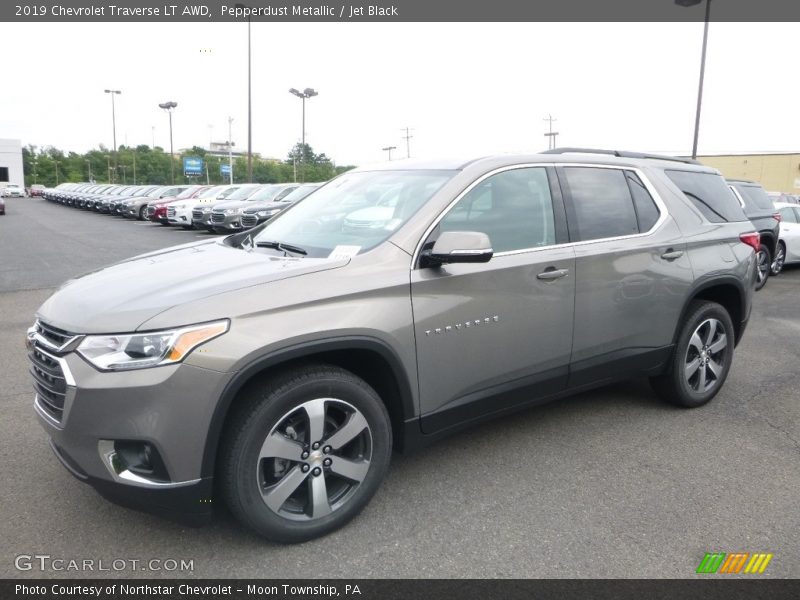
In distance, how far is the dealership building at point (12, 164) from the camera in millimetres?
93688

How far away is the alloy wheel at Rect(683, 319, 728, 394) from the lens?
4.54 meters

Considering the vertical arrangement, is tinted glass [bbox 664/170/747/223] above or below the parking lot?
above

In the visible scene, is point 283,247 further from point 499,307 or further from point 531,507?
point 531,507

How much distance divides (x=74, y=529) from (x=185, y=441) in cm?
99

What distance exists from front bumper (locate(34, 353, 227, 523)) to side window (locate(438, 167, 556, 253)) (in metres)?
1.49

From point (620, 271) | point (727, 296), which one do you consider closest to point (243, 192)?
point (727, 296)

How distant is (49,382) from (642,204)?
3648 mm

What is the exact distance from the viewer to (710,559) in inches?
110

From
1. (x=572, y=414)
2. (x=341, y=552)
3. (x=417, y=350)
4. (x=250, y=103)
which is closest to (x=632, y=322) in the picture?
(x=572, y=414)

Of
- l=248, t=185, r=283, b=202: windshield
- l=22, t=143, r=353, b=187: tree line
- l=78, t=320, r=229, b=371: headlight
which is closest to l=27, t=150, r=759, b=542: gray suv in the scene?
l=78, t=320, r=229, b=371: headlight

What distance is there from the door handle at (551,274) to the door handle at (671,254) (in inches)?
38.8

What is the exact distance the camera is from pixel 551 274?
140 inches

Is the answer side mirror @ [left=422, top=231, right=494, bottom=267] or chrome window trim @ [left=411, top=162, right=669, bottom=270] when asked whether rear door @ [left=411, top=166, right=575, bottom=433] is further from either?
side mirror @ [left=422, top=231, right=494, bottom=267]

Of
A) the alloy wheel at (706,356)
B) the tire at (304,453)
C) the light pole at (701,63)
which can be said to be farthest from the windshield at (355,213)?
the light pole at (701,63)
